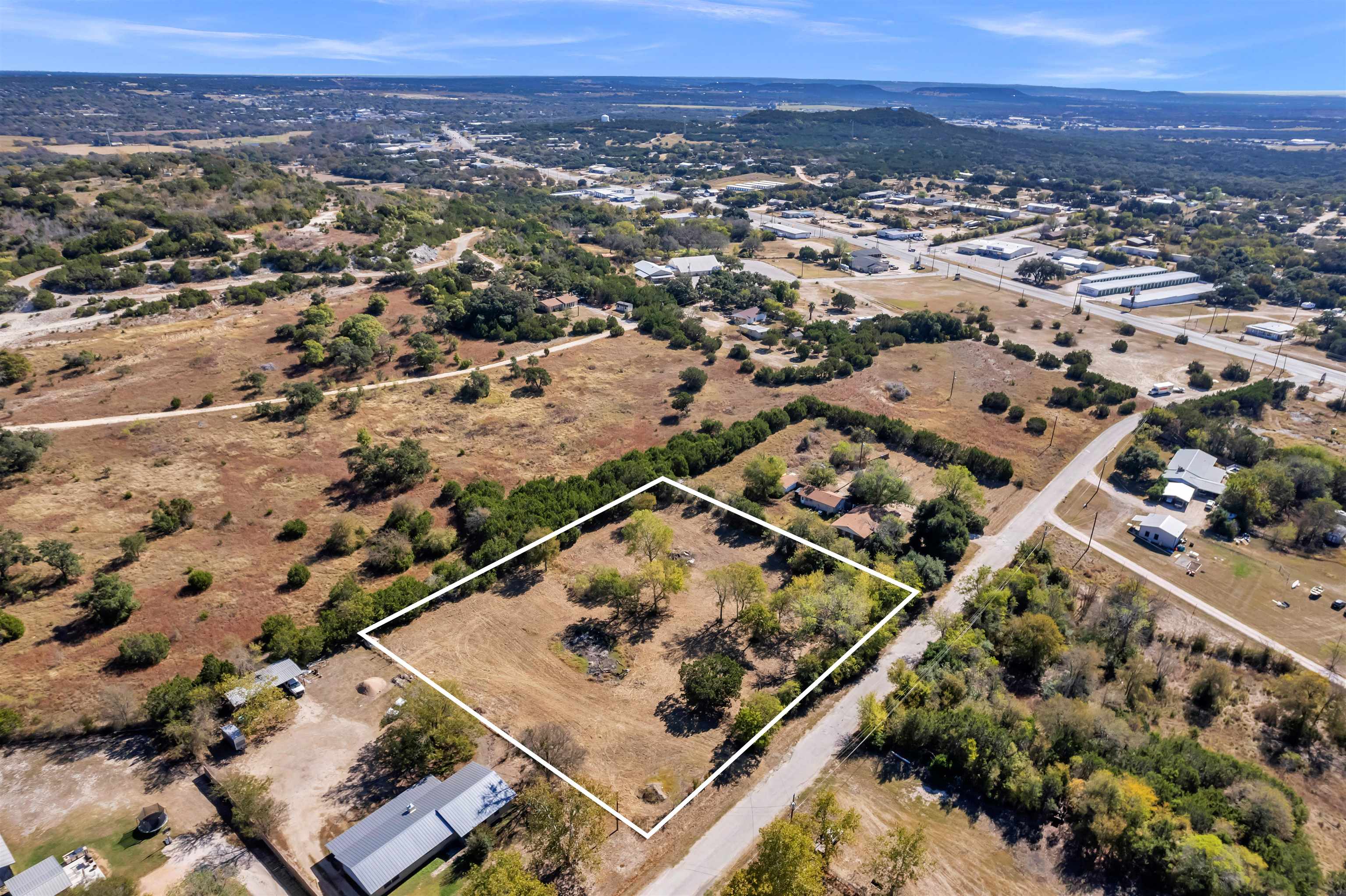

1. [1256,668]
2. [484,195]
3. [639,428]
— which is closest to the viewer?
[1256,668]

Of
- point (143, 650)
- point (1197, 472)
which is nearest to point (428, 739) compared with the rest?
point (143, 650)

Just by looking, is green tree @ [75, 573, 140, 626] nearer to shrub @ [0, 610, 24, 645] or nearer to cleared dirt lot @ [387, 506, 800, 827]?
shrub @ [0, 610, 24, 645]

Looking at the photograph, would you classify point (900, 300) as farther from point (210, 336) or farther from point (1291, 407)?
point (210, 336)

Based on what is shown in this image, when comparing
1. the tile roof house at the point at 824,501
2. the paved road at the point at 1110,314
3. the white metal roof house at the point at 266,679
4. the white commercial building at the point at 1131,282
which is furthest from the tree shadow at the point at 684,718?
the white commercial building at the point at 1131,282

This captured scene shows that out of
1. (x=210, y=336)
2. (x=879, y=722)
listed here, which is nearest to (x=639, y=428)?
(x=879, y=722)

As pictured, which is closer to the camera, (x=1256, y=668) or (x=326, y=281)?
(x=1256, y=668)

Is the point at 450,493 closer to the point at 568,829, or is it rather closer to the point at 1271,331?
the point at 568,829
